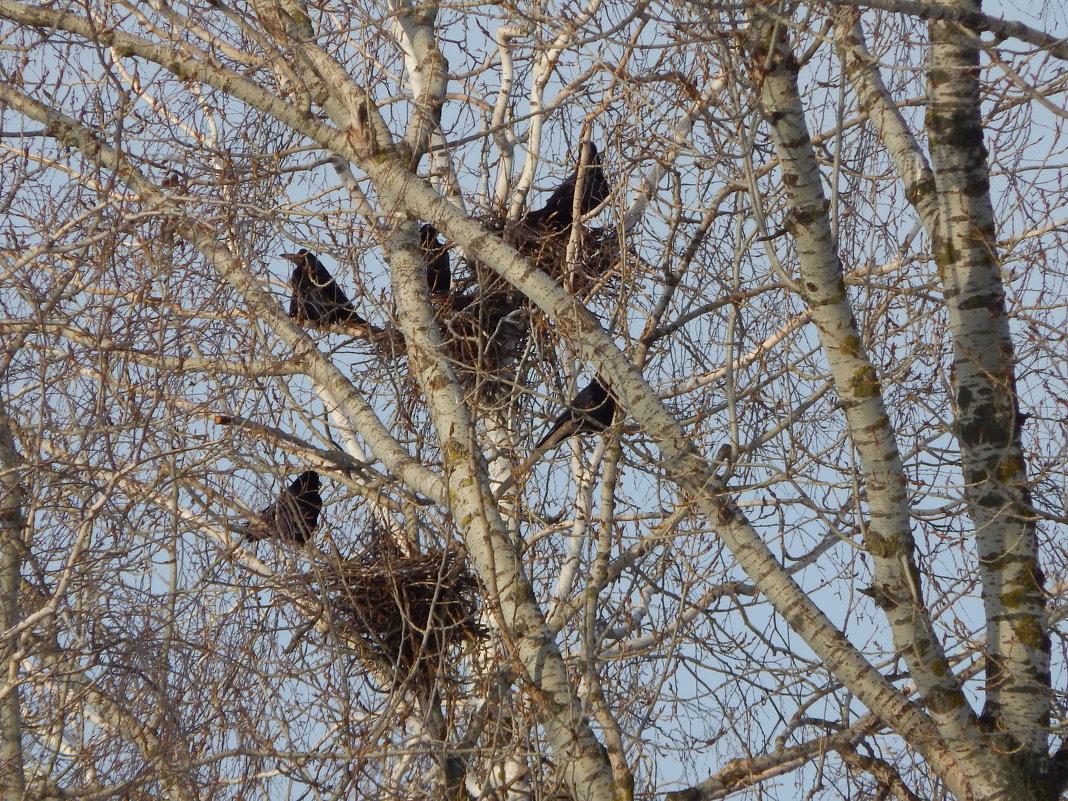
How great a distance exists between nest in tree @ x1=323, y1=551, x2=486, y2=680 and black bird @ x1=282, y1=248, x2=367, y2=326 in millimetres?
1550

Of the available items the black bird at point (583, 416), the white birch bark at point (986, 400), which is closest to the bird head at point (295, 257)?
the black bird at point (583, 416)

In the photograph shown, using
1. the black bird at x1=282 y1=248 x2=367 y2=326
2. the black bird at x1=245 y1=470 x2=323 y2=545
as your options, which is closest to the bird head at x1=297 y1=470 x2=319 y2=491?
the black bird at x1=245 y1=470 x2=323 y2=545

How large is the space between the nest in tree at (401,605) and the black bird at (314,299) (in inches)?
61.0

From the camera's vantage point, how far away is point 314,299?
6.79 m

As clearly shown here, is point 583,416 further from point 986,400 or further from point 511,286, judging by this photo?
point 986,400

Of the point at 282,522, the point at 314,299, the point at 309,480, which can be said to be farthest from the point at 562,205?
the point at 282,522

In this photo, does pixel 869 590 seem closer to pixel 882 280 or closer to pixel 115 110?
pixel 882 280

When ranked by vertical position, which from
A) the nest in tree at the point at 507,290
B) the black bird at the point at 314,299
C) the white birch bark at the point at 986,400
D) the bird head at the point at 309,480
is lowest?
the white birch bark at the point at 986,400

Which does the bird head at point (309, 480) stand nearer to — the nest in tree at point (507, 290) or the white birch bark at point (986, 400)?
the nest in tree at point (507, 290)

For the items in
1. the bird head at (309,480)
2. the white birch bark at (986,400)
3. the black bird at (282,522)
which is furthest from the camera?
the bird head at (309,480)

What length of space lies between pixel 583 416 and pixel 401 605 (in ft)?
4.63

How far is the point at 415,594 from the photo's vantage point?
6.16m

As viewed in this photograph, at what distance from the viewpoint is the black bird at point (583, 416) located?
18.6 feet

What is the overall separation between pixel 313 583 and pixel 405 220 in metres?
1.96
